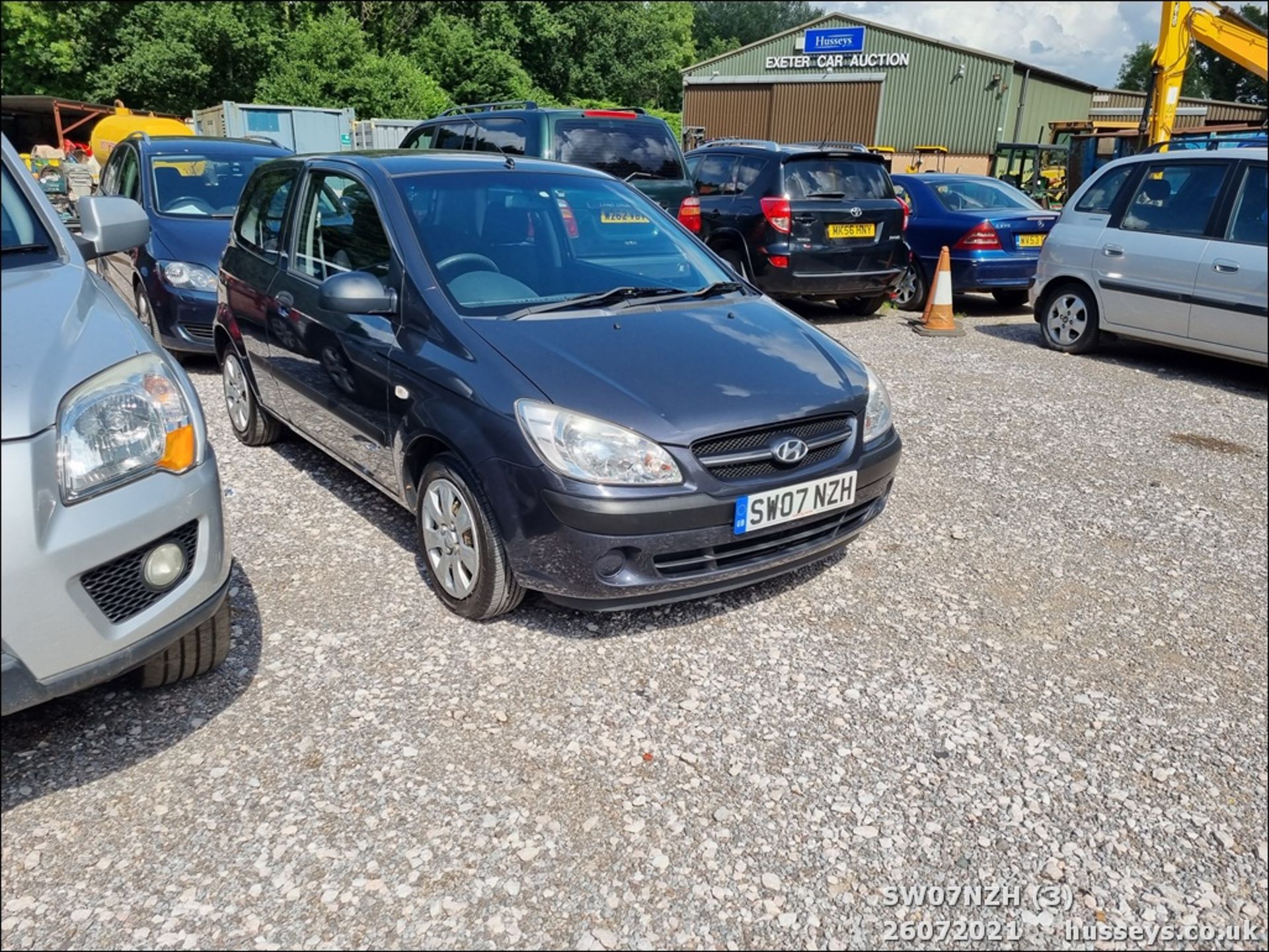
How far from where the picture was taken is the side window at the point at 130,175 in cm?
725

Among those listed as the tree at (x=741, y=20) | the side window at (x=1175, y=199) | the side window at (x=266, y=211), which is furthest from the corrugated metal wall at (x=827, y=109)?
the tree at (x=741, y=20)

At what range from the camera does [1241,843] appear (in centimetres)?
206

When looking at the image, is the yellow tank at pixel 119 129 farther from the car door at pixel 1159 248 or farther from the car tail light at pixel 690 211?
the car door at pixel 1159 248

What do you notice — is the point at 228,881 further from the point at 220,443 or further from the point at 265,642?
the point at 220,443

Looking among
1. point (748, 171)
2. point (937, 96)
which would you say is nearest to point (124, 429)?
point (748, 171)

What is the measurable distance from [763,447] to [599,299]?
977 millimetres

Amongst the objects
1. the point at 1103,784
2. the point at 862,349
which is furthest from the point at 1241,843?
the point at 862,349

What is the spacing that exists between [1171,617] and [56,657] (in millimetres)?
3203

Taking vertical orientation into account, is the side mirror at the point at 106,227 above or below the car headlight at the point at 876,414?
above

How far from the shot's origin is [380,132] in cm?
2239

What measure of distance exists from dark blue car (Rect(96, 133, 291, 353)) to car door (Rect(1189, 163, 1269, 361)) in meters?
5.55

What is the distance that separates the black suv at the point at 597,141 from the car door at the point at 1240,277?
5784mm

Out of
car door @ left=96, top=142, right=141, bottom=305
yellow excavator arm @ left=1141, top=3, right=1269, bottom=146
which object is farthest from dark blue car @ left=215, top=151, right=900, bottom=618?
yellow excavator arm @ left=1141, top=3, right=1269, bottom=146

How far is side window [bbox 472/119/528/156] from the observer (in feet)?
25.2
